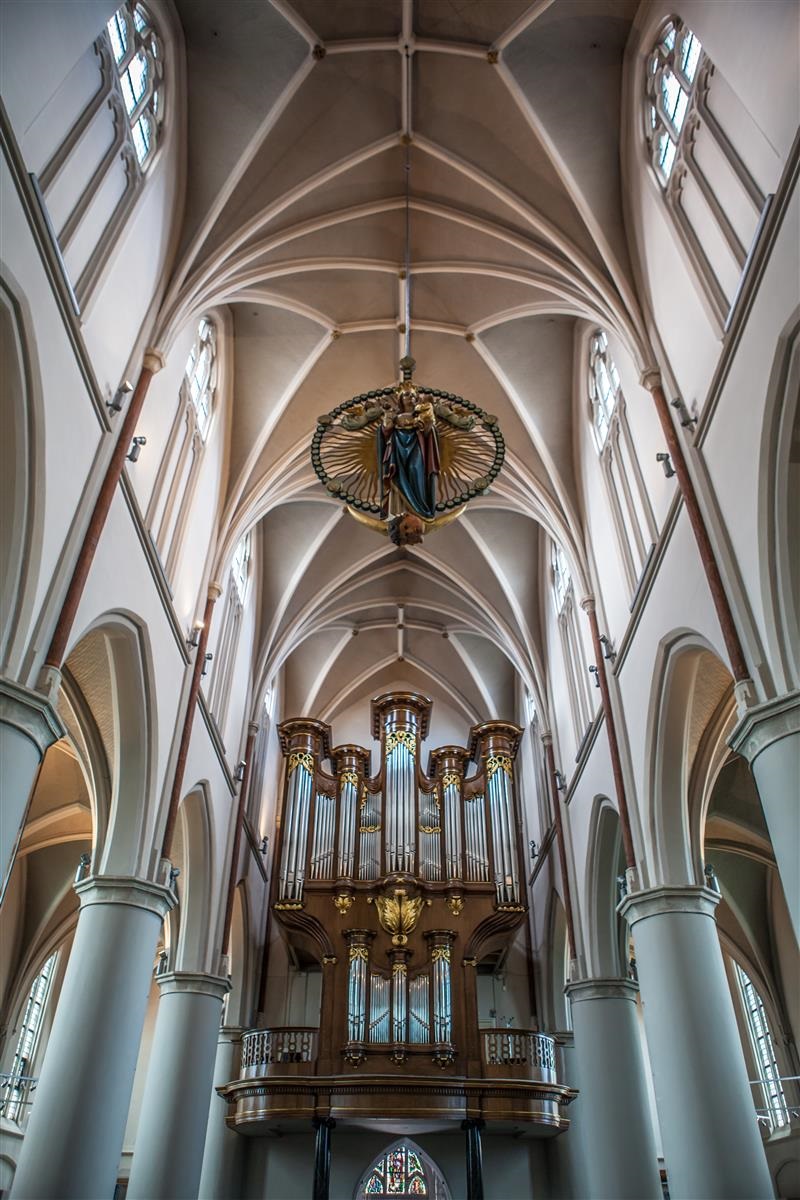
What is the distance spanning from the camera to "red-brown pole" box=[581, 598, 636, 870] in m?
11.2

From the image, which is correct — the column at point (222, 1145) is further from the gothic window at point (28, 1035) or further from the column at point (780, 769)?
the column at point (780, 769)

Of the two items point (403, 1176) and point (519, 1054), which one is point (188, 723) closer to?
point (519, 1054)

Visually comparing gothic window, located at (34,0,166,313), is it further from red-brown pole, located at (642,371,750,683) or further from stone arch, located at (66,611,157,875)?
red-brown pole, located at (642,371,750,683)

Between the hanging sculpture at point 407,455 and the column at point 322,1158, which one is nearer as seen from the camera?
the hanging sculpture at point 407,455

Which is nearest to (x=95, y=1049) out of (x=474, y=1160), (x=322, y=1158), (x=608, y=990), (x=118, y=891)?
(x=118, y=891)

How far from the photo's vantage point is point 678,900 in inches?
399

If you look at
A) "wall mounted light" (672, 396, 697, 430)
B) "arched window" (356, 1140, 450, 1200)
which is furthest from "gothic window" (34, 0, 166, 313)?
"arched window" (356, 1140, 450, 1200)

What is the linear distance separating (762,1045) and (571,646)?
30.8ft

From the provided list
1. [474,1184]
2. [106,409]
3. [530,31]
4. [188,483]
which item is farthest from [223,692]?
[530,31]

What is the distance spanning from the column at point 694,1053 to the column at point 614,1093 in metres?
2.76

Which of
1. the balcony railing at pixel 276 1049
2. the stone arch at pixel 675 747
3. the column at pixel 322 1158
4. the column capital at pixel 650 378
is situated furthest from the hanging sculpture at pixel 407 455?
the column at pixel 322 1158

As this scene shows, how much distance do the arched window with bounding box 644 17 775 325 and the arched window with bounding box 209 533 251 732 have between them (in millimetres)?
→ 8507

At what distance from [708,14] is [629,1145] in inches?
532

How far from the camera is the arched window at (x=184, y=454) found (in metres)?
11.6
